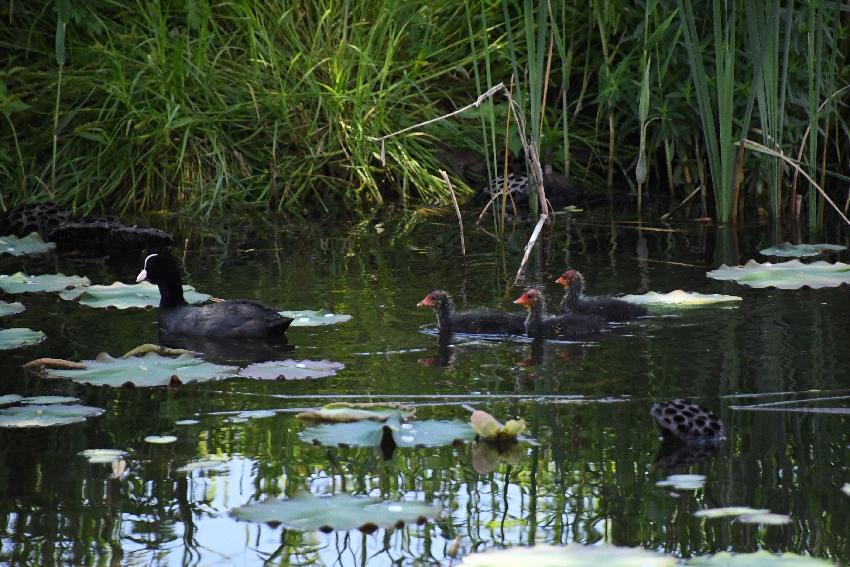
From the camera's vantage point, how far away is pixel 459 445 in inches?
170

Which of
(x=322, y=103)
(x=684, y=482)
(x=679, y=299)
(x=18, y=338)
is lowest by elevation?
(x=684, y=482)

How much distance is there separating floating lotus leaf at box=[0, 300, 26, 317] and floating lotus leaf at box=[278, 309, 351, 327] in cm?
126

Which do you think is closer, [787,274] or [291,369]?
[291,369]

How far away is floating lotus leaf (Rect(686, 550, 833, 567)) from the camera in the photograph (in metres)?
3.13

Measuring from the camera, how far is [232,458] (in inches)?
167

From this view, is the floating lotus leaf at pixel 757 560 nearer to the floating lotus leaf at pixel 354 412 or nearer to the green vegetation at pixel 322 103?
the floating lotus leaf at pixel 354 412

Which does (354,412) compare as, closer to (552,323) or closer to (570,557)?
(570,557)

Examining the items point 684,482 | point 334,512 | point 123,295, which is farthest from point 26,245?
point 684,482

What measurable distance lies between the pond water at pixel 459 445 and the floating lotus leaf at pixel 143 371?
0.16 ft

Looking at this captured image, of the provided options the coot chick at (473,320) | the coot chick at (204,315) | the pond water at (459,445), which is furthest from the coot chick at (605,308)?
the coot chick at (204,315)

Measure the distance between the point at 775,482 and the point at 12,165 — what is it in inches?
319

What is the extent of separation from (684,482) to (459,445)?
0.75 m

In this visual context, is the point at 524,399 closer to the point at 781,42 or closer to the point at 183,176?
the point at 781,42

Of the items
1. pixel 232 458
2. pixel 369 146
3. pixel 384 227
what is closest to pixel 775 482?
pixel 232 458
